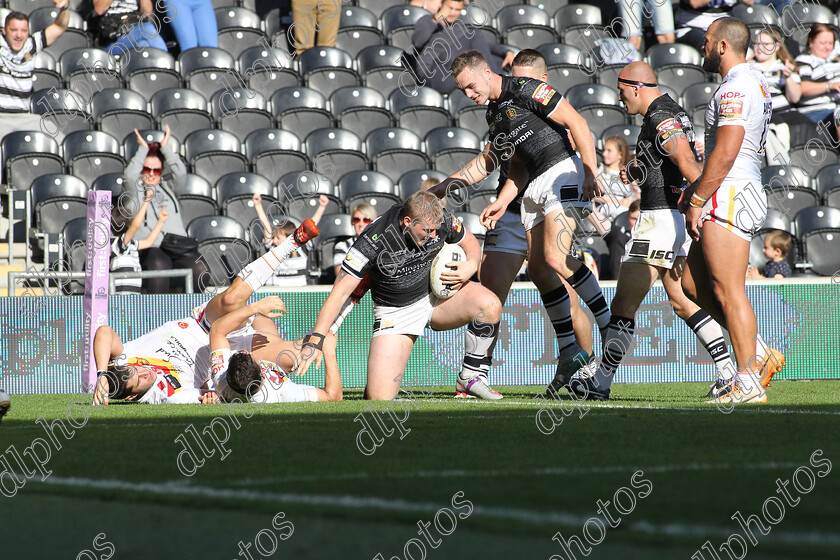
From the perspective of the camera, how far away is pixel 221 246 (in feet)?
32.1

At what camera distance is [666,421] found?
4.20 meters

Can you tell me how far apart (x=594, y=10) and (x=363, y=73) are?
12.7 feet

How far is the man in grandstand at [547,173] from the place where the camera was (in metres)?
5.98

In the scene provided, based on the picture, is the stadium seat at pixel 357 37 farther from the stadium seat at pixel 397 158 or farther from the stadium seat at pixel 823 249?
the stadium seat at pixel 823 249

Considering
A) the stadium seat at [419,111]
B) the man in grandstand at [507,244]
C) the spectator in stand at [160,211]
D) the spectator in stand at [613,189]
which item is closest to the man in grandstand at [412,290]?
the man in grandstand at [507,244]

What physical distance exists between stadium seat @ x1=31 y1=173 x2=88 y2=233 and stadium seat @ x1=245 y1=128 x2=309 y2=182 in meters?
2.06

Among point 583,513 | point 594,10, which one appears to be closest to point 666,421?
point 583,513

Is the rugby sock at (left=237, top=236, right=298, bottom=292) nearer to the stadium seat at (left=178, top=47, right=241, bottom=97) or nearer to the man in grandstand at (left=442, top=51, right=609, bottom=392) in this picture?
the man in grandstand at (left=442, top=51, right=609, bottom=392)

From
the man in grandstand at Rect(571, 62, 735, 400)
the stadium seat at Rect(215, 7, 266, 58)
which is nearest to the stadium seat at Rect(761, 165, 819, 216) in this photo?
the man in grandstand at Rect(571, 62, 735, 400)

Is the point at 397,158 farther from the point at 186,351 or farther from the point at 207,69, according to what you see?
the point at 186,351

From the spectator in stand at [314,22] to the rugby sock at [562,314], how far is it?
8.32 meters

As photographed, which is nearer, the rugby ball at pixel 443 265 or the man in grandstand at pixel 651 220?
the man in grandstand at pixel 651 220

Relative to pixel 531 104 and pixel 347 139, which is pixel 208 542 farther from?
pixel 347 139

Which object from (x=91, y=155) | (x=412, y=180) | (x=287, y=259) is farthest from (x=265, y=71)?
(x=287, y=259)
